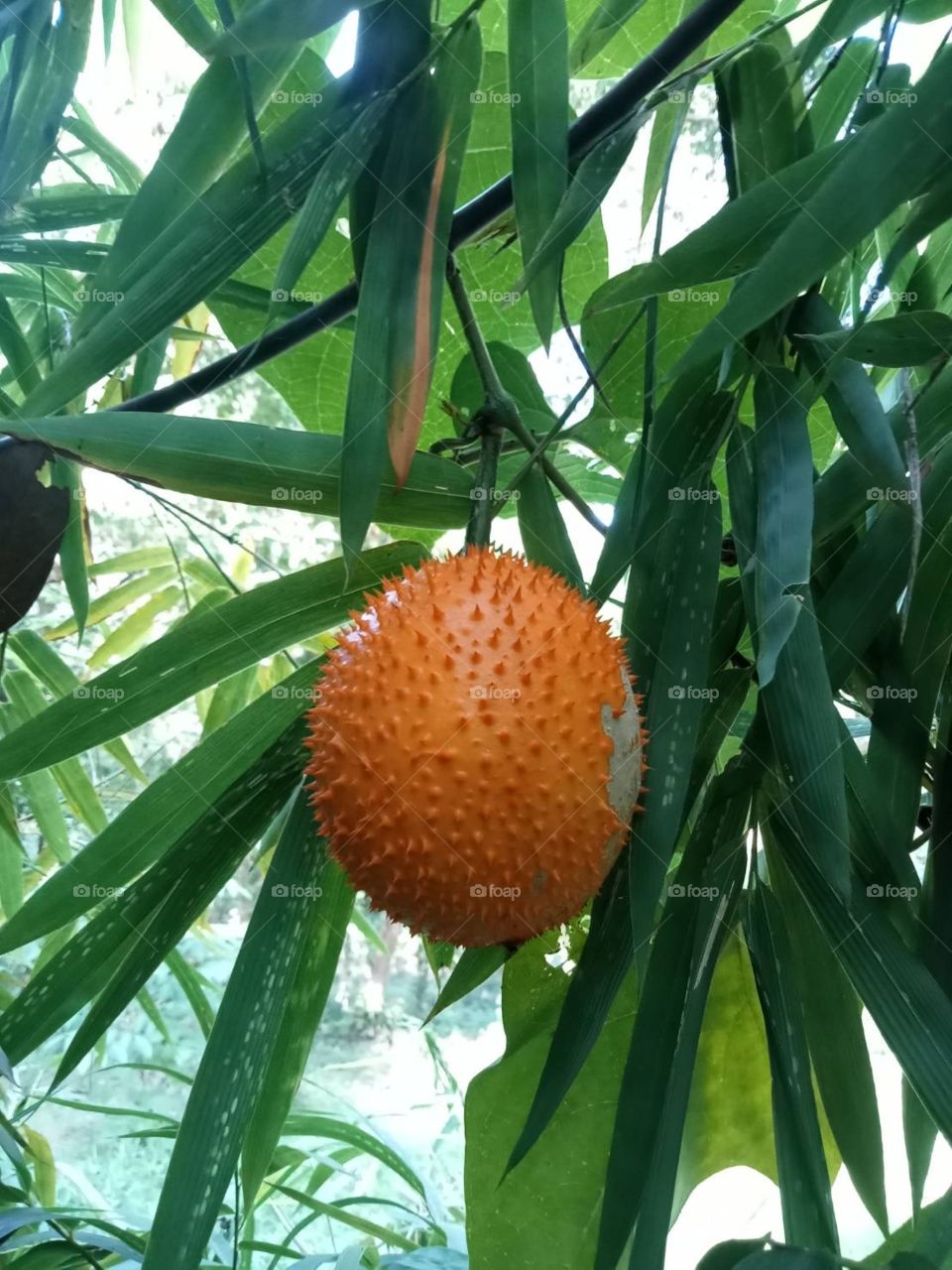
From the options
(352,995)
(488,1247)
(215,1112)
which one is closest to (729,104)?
(215,1112)

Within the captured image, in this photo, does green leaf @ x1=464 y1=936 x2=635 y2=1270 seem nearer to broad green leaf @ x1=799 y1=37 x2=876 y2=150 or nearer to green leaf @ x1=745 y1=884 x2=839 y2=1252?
green leaf @ x1=745 y1=884 x2=839 y2=1252

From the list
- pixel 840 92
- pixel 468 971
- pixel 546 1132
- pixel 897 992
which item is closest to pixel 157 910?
pixel 468 971

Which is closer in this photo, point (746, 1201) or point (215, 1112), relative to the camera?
point (215, 1112)

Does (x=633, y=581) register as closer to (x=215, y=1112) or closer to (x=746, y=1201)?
(x=215, y=1112)

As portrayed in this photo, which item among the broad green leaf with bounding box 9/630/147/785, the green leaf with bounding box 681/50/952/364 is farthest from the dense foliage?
the broad green leaf with bounding box 9/630/147/785

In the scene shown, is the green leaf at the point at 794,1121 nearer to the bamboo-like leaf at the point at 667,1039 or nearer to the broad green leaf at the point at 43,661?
the bamboo-like leaf at the point at 667,1039

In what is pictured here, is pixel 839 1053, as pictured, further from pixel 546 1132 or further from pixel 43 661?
pixel 43 661
